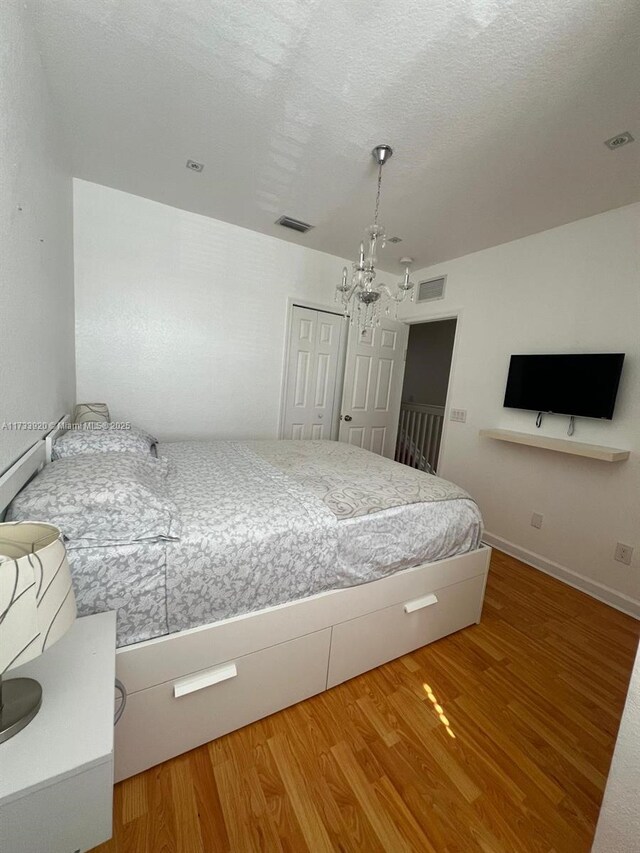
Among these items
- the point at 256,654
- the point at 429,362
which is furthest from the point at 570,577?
the point at 429,362

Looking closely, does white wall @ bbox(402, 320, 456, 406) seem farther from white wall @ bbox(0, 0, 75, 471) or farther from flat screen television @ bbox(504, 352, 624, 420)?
white wall @ bbox(0, 0, 75, 471)

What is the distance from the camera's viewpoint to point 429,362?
5707 mm

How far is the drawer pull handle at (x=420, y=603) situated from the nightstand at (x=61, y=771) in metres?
1.30

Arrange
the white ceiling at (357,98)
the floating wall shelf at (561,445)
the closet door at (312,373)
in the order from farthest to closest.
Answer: the closet door at (312,373), the floating wall shelf at (561,445), the white ceiling at (357,98)

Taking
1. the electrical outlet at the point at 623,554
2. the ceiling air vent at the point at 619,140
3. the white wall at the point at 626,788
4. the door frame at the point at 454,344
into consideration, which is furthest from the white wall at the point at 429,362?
the white wall at the point at 626,788

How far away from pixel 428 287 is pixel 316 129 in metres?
2.26

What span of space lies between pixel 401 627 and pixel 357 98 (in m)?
2.57

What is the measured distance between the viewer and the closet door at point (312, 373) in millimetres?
3512

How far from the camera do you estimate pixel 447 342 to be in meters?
5.52

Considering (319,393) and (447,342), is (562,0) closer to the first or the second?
(319,393)

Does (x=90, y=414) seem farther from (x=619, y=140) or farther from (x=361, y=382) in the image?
(x=619, y=140)

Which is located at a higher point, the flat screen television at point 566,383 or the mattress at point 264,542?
the flat screen television at point 566,383

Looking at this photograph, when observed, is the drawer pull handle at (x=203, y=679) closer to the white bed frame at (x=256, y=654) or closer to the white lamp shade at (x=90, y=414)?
the white bed frame at (x=256, y=654)

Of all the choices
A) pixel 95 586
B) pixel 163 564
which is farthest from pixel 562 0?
pixel 95 586
